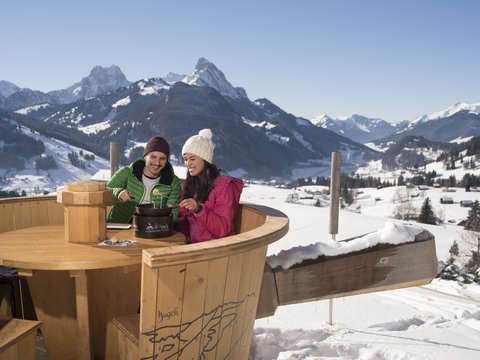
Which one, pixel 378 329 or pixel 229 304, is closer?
pixel 229 304

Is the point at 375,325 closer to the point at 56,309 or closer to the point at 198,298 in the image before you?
the point at 56,309

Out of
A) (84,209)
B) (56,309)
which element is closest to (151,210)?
(84,209)

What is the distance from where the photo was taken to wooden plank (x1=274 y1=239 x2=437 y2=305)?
10.5ft

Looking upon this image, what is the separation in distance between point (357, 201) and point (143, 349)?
452ft

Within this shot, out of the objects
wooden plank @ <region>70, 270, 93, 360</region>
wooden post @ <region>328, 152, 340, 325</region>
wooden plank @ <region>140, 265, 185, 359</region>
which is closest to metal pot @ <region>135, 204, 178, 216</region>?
wooden plank @ <region>70, 270, 93, 360</region>

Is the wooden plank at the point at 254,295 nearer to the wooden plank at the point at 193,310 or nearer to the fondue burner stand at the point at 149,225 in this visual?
the wooden plank at the point at 193,310

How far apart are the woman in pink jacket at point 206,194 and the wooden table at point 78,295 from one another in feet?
0.77

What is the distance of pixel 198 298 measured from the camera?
2.14 meters

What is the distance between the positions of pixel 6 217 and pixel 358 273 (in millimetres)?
3290

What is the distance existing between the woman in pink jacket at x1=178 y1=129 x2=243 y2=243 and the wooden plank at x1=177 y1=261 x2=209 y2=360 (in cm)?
108

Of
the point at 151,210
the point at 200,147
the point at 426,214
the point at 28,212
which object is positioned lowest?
the point at 426,214

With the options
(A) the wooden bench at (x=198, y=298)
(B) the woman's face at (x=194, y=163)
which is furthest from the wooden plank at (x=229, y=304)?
(B) the woman's face at (x=194, y=163)

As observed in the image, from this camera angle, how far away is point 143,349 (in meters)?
2.04

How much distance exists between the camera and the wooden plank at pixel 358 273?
320cm
